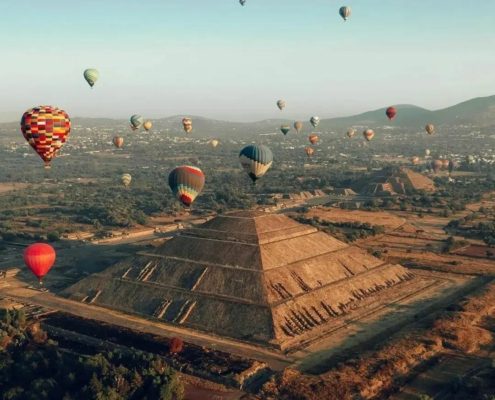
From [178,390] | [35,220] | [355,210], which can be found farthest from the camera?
[355,210]

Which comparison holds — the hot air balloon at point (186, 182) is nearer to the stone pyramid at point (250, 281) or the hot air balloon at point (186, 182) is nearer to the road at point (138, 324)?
the stone pyramid at point (250, 281)

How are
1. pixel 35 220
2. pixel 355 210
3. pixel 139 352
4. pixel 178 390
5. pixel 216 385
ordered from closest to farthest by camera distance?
pixel 178 390
pixel 216 385
pixel 139 352
pixel 35 220
pixel 355 210

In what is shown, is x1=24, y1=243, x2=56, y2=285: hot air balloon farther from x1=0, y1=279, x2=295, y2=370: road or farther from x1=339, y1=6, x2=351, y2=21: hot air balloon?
x1=339, y1=6, x2=351, y2=21: hot air balloon

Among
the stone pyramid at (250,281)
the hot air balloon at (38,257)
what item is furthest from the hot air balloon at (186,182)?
the hot air balloon at (38,257)

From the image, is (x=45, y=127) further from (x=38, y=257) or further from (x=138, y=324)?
(x=138, y=324)

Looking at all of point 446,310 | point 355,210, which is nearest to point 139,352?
point 446,310

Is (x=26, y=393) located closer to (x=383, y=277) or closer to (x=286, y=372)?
(x=286, y=372)
